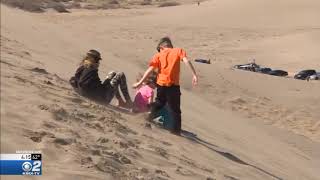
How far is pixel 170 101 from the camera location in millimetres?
8703

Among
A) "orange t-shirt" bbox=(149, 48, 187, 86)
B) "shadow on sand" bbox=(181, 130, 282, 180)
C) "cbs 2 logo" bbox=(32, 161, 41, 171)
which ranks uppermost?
"orange t-shirt" bbox=(149, 48, 187, 86)

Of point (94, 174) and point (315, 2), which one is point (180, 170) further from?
point (315, 2)

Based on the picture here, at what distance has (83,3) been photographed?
236 ft

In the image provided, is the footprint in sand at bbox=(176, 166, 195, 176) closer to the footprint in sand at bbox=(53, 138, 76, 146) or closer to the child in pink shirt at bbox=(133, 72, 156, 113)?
the footprint in sand at bbox=(53, 138, 76, 146)

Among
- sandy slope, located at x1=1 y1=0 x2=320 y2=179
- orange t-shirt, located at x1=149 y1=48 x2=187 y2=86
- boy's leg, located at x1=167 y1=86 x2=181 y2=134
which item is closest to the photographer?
sandy slope, located at x1=1 y1=0 x2=320 y2=179

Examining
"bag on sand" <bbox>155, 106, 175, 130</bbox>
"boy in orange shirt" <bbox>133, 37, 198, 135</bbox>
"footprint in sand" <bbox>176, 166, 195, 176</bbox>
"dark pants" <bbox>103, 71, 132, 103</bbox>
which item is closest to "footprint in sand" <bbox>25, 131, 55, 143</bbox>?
"footprint in sand" <bbox>176, 166, 195, 176</bbox>

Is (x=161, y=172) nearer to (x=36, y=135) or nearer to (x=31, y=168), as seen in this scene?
(x=36, y=135)

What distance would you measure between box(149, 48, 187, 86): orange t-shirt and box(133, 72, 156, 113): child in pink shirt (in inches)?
32.3

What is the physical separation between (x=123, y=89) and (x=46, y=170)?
4325 millimetres

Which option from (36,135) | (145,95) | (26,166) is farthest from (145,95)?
(26,166)

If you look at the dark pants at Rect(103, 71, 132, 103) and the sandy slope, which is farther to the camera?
the dark pants at Rect(103, 71, 132, 103)

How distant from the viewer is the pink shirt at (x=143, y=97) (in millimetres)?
9461

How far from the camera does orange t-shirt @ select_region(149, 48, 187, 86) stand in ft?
27.8

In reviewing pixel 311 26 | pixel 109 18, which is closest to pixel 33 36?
pixel 109 18
